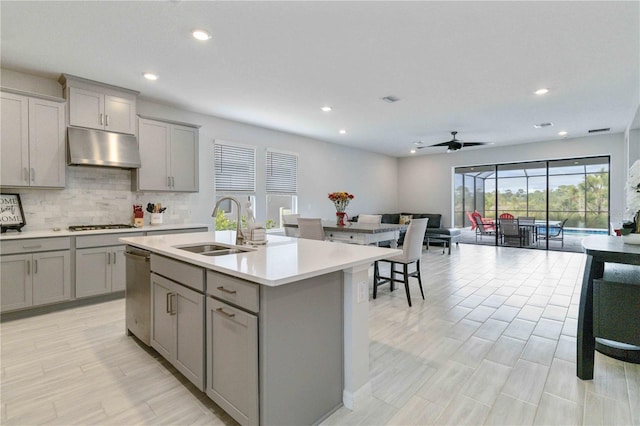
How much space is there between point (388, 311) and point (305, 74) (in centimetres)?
288

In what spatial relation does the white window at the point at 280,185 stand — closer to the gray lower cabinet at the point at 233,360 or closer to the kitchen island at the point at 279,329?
the kitchen island at the point at 279,329

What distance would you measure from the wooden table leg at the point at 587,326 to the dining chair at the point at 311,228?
109 inches

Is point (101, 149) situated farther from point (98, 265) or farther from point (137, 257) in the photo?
point (137, 257)

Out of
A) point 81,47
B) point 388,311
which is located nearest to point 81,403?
point 388,311

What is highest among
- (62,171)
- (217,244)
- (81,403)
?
(62,171)

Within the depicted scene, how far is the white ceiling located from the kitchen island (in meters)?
1.90

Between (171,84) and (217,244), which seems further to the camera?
(171,84)

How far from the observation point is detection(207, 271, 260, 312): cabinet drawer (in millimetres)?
1533

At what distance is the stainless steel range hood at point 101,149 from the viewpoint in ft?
12.3

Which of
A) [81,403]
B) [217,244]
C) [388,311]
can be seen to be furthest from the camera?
[388,311]

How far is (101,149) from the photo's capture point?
12.9 feet

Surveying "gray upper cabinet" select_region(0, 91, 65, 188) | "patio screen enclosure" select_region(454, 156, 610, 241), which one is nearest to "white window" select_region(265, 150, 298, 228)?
"gray upper cabinet" select_region(0, 91, 65, 188)

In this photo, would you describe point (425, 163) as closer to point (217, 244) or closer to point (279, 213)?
point (279, 213)

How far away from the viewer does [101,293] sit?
3902 mm
